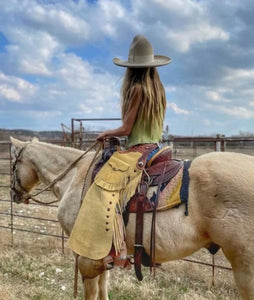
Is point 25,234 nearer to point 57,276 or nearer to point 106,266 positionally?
point 57,276

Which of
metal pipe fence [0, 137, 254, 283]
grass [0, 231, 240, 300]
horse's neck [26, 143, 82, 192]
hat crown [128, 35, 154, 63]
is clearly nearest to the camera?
hat crown [128, 35, 154, 63]

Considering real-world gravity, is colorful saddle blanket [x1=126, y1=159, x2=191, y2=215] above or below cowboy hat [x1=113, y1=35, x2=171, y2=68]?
below

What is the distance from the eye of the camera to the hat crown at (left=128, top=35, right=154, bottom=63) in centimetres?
241

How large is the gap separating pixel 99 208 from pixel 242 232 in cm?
100

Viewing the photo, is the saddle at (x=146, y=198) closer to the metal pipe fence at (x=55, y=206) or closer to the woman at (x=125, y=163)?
the woman at (x=125, y=163)

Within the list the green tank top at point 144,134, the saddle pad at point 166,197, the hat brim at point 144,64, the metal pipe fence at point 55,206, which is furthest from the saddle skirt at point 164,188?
the metal pipe fence at point 55,206

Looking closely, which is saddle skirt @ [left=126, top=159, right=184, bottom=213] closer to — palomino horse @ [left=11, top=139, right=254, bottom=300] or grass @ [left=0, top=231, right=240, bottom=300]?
palomino horse @ [left=11, top=139, right=254, bottom=300]

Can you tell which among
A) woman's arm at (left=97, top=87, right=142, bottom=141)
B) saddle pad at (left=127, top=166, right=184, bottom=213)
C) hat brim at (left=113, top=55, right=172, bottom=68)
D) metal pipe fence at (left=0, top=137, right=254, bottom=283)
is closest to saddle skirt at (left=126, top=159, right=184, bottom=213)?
saddle pad at (left=127, top=166, right=184, bottom=213)

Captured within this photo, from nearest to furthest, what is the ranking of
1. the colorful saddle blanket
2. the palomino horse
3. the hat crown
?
1. the palomino horse
2. the colorful saddle blanket
3. the hat crown

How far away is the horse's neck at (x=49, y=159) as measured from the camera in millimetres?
3180

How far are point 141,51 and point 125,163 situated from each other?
0.87m

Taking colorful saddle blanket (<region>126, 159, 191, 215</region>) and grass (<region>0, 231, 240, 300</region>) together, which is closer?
colorful saddle blanket (<region>126, 159, 191, 215</region>)

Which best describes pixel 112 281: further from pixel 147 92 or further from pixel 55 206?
pixel 147 92

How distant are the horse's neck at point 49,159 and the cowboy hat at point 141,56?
115 cm
